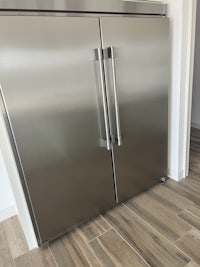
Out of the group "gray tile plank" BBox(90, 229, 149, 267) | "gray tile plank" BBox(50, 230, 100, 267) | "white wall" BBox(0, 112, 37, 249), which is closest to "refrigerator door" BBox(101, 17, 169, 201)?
"gray tile plank" BBox(90, 229, 149, 267)

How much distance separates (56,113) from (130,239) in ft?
3.56

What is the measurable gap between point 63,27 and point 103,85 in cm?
44

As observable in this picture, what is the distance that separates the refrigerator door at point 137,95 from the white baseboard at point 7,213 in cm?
101

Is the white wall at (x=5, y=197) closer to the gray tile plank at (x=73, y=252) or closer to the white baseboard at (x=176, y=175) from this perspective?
the gray tile plank at (x=73, y=252)

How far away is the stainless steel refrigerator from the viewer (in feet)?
3.74

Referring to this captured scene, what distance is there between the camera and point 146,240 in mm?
1507

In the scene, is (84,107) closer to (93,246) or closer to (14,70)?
(14,70)

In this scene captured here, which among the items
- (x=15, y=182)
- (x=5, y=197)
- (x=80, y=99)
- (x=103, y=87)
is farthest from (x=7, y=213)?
(x=103, y=87)

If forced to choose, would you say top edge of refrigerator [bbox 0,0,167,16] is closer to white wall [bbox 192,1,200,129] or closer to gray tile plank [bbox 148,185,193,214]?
gray tile plank [bbox 148,185,193,214]

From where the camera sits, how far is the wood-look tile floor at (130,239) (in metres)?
1.38

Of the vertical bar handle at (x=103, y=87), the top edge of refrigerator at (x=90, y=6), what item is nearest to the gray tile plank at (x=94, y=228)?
the vertical bar handle at (x=103, y=87)

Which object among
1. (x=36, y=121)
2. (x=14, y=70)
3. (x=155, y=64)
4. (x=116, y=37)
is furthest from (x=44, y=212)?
(x=155, y=64)

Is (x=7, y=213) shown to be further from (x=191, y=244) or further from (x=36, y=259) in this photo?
(x=191, y=244)

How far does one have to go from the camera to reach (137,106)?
65.6 inches
